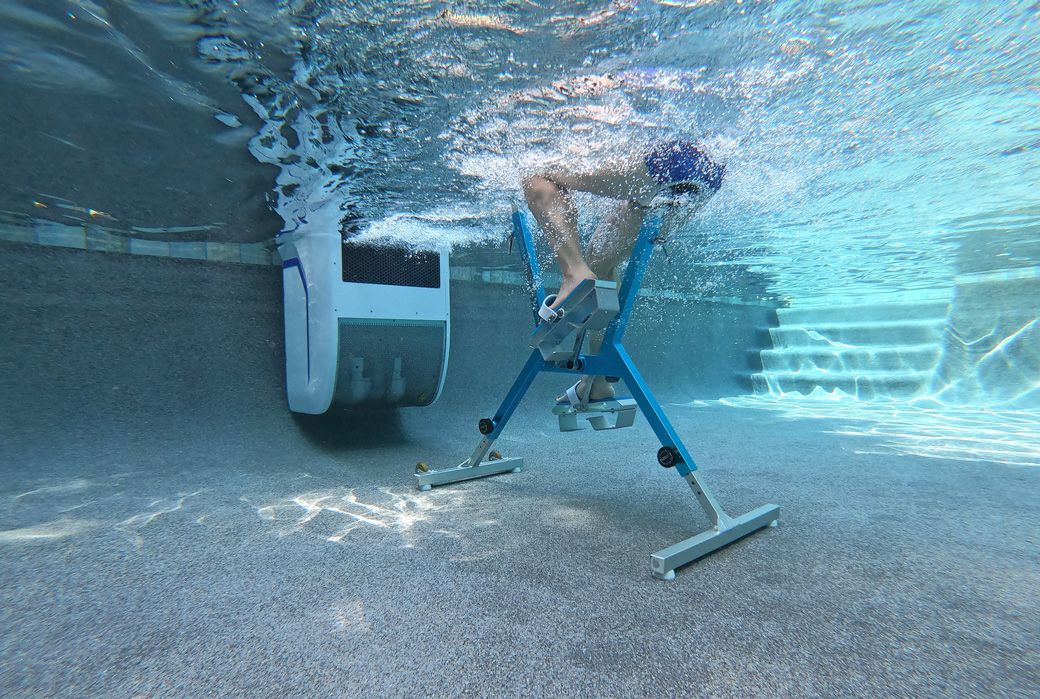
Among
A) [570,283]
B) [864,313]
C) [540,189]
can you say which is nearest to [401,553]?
[570,283]

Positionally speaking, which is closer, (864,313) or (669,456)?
(669,456)

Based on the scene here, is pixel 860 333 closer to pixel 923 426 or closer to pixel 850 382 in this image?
pixel 850 382

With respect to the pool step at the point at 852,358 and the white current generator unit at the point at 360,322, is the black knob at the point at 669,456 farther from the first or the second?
the pool step at the point at 852,358

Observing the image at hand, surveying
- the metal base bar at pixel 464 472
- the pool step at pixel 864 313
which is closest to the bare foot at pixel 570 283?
the metal base bar at pixel 464 472

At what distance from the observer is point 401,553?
183 cm

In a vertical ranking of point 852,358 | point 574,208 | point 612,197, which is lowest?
point 852,358

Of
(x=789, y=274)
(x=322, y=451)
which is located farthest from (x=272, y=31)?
(x=789, y=274)

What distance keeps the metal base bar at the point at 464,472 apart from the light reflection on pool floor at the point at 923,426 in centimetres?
285

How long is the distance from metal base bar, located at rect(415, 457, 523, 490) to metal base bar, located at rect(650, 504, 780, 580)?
1.36 m

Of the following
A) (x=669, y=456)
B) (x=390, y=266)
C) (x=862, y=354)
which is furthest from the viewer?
(x=862, y=354)

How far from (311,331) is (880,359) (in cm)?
919

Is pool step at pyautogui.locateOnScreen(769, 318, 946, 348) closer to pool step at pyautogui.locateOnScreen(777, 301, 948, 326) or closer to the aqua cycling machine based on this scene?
pool step at pyautogui.locateOnScreen(777, 301, 948, 326)

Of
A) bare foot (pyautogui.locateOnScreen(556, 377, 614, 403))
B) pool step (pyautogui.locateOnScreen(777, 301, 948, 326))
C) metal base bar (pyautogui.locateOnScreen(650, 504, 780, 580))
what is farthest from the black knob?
pool step (pyautogui.locateOnScreen(777, 301, 948, 326))

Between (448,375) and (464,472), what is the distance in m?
2.38
